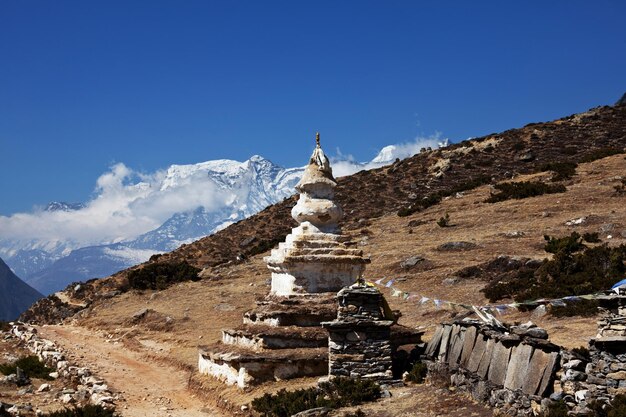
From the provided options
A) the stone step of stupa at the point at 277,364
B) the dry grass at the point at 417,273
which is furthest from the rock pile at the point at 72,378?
the stone step of stupa at the point at 277,364

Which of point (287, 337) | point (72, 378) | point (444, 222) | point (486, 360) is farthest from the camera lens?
point (444, 222)

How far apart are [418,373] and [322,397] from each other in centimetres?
182

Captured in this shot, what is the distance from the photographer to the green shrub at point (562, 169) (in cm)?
3784

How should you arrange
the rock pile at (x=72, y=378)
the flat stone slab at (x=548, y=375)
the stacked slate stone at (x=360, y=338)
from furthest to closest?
the rock pile at (x=72, y=378) → the stacked slate stone at (x=360, y=338) → the flat stone slab at (x=548, y=375)

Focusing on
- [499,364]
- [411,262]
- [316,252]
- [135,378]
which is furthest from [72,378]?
[411,262]

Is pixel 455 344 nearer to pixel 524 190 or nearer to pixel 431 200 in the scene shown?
pixel 524 190

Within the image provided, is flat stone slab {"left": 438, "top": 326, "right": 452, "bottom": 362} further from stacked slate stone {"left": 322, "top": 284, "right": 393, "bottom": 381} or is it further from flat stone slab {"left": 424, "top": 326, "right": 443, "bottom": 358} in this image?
stacked slate stone {"left": 322, "top": 284, "right": 393, "bottom": 381}

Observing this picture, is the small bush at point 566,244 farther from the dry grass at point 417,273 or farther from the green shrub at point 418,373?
the green shrub at point 418,373

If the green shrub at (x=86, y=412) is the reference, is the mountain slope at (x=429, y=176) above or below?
above

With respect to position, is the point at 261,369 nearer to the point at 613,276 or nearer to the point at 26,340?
the point at 613,276

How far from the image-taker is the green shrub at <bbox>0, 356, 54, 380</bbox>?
18641mm

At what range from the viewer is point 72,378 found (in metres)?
Result: 18.0

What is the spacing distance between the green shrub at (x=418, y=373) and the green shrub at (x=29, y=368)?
10488 mm

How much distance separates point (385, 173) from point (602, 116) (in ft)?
61.2
